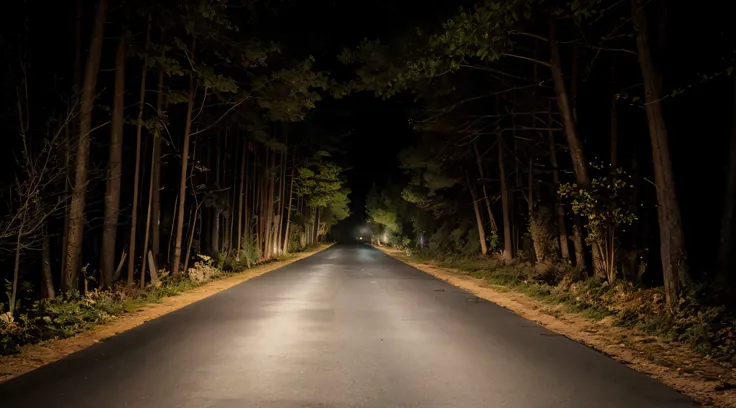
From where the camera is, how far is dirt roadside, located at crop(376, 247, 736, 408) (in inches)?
229

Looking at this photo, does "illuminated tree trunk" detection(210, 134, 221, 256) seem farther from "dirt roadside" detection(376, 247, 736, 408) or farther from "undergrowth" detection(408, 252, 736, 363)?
"dirt roadside" detection(376, 247, 736, 408)

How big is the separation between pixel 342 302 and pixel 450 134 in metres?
17.2

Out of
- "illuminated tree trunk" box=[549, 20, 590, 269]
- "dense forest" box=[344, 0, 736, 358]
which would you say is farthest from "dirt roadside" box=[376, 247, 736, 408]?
"illuminated tree trunk" box=[549, 20, 590, 269]

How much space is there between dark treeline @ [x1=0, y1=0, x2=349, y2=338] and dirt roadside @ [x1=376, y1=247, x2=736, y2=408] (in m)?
9.71

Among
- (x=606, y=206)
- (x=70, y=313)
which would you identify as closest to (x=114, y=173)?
(x=70, y=313)

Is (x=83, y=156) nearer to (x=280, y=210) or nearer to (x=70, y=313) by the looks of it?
(x=70, y=313)

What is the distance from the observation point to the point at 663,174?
35.5ft

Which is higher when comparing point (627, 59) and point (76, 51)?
point (627, 59)

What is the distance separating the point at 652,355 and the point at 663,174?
15.7 ft

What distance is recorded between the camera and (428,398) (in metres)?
5.30

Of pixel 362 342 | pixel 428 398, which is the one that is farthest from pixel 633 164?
pixel 428 398

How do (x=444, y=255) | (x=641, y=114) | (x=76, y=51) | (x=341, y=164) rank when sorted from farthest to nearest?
1. (x=341, y=164)
2. (x=444, y=255)
3. (x=641, y=114)
4. (x=76, y=51)

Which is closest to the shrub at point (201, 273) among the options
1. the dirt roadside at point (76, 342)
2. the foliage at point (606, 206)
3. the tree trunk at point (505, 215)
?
the dirt roadside at point (76, 342)

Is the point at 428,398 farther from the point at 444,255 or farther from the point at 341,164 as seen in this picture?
the point at 341,164
